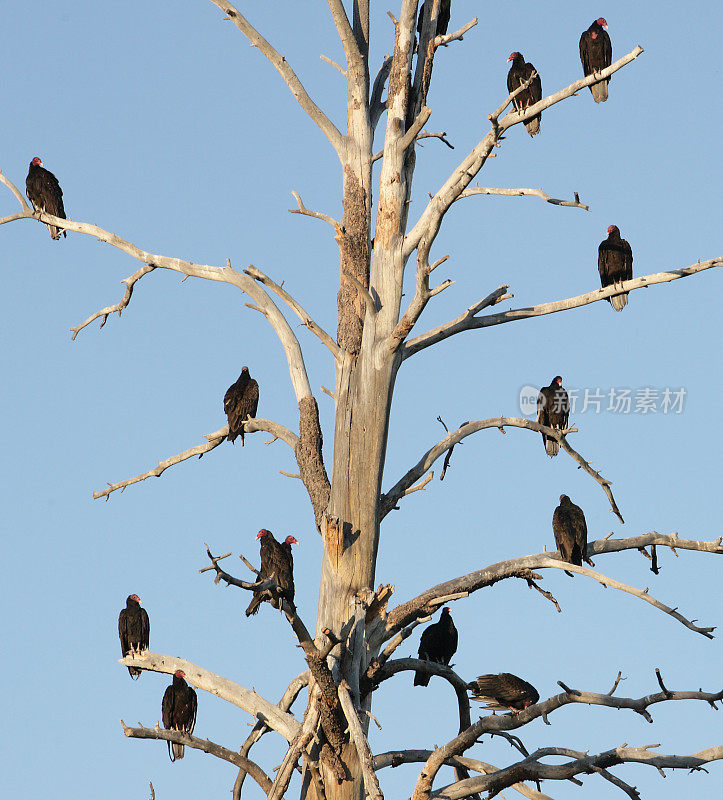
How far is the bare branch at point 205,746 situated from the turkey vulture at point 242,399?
2638mm

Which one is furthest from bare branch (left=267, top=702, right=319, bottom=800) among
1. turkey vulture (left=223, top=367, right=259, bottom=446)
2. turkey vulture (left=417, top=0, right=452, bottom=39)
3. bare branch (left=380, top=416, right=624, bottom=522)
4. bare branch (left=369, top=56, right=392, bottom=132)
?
turkey vulture (left=417, top=0, right=452, bottom=39)

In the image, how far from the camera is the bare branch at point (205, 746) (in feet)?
22.4

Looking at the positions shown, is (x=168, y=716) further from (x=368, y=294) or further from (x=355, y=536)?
(x=368, y=294)

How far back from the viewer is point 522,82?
9.78 m

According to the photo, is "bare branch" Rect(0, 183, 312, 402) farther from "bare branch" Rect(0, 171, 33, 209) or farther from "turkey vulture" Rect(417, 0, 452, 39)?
"turkey vulture" Rect(417, 0, 452, 39)

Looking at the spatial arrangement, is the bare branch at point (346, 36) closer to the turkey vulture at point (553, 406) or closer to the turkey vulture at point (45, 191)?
the turkey vulture at point (45, 191)

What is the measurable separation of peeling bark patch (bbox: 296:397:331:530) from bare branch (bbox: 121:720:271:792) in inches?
58.8

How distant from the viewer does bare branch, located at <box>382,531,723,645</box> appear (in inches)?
277

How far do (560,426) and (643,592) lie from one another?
3544 mm

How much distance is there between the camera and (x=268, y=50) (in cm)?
827

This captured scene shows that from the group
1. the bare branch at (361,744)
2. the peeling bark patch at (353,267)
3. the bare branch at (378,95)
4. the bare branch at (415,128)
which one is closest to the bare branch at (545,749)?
the bare branch at (361,744)

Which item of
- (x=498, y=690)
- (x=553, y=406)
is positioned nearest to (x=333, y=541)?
(x=498, y=690)

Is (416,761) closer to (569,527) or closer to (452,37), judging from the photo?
(569,527)

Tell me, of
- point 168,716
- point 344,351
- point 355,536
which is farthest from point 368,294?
point 168,716
